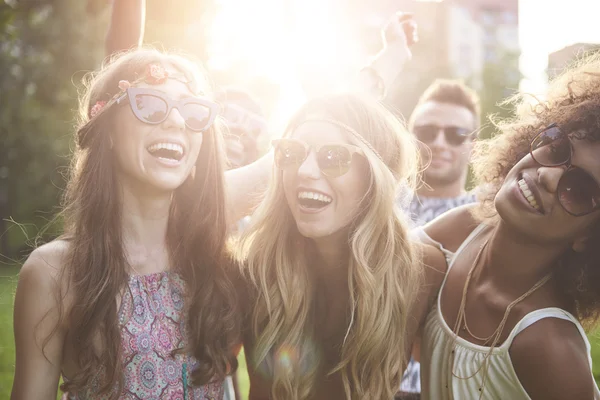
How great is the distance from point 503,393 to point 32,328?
75.3 inches

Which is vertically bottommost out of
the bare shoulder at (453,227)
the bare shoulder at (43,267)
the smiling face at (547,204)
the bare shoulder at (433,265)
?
the bare shoulder at (433,265)

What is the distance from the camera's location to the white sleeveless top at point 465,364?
245cm

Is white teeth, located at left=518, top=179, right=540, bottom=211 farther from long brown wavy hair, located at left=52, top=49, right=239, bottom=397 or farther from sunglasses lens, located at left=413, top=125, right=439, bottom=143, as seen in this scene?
sunglasses lens, located at left=413, top=125, right=439, bottom=143

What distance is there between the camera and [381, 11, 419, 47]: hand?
3.78 m

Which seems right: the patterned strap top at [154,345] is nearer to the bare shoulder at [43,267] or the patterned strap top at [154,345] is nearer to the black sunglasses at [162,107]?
the bare shoulder at [43,267]

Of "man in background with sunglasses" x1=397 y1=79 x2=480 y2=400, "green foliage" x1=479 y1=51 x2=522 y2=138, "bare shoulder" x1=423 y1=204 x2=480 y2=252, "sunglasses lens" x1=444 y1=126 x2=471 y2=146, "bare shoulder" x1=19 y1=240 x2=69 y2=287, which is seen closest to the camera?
"bare shoulder" x1=19 y1=240 x2=69 y2=287

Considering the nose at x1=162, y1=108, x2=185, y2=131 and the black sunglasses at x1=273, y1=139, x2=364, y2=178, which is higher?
the nose at x1=162, y1=108, x2=185, y2=131

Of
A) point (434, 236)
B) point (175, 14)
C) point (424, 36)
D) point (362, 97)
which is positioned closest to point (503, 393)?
point (434, 236)

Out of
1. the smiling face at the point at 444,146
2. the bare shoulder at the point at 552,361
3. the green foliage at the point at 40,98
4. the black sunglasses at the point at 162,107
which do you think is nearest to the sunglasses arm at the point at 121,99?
the black sunglasses at the point at 162,107

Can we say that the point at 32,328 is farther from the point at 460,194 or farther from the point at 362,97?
the point at 460,194

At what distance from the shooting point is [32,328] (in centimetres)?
226

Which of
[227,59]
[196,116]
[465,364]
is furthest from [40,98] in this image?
[465,364]

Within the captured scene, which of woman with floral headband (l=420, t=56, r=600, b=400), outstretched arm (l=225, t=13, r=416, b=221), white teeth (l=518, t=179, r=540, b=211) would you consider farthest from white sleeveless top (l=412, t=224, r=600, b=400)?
outstretched arm (l=225, t=13, r=416, b=221)

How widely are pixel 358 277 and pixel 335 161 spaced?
545 mm
